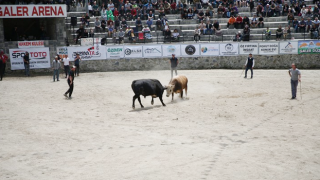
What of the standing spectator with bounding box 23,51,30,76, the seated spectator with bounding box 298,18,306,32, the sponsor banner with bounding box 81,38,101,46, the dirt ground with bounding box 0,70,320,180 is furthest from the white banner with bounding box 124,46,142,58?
the seated spectator with bounding box 298,18,306,32

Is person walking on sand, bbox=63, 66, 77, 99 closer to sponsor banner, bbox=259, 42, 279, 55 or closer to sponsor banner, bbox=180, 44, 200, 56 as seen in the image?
sponsor banner, bbox=180, 44, 200, 56

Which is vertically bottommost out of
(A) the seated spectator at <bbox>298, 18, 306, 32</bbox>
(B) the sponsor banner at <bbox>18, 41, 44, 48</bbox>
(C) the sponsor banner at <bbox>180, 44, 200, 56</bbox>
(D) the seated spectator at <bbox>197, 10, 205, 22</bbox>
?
(C) the sponsor banner at <bbox>180, 44, 200, 56</bbox>

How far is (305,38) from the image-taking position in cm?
3269

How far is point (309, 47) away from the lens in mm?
31750

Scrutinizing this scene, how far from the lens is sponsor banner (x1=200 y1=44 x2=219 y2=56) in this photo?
32.1 metres

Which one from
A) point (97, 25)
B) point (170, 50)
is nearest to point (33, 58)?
point (97, 25)

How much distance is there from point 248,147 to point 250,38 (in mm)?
22032

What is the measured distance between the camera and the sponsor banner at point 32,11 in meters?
29.6

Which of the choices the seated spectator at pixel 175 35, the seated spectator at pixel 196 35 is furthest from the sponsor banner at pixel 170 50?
the seated spectator at pixel 196 35

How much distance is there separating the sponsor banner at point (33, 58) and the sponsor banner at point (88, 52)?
5.53ft

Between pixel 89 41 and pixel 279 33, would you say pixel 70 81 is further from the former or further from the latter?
pixel 279 33

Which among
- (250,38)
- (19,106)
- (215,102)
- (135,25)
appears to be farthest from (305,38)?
(19,106)

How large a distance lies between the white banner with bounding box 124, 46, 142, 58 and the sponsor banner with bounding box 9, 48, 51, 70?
18.4 ft

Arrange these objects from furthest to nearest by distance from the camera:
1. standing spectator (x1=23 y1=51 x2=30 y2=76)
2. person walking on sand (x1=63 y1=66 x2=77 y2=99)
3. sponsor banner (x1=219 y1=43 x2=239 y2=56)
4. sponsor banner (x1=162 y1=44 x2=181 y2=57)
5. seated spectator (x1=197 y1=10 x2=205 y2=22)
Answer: seated spectator (x1=197 y1=10 x2=205 y2=22), sponsor banner (x1=219 y1=43 x2=239 y2=56), sponsor banner (x1=162 y1=44 x2=181 y2=57), standing spectator (x1=23 y1=51 x2=30 y2=76), person walking on sand (x1=63 y1=66 x2=77 y2=99)
